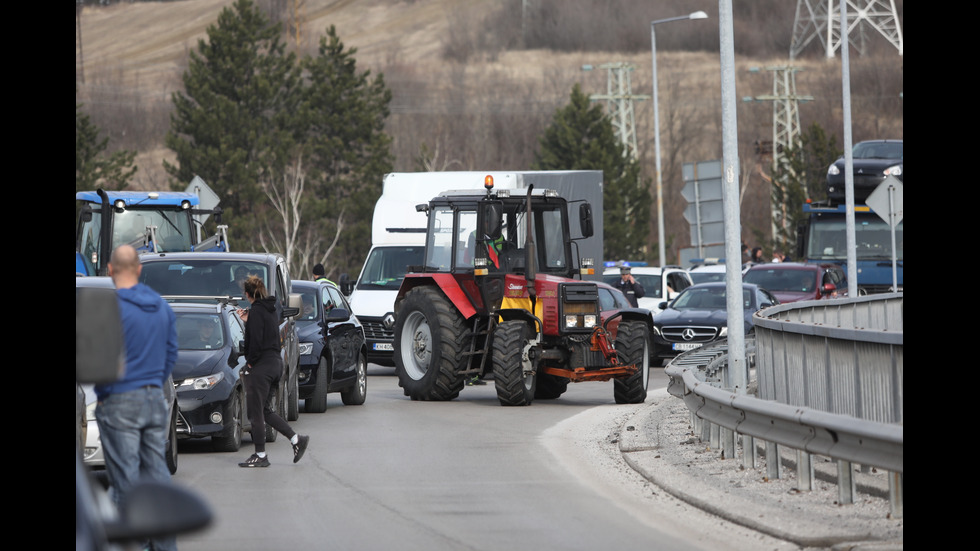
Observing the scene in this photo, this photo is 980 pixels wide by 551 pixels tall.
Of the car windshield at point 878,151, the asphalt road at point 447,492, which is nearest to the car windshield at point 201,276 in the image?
Result: the asphalt road at point 447,492

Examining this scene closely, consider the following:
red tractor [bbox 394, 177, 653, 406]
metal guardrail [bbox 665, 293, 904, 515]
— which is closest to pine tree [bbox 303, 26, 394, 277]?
red tractor [bbox 394, 177, 653, 406]

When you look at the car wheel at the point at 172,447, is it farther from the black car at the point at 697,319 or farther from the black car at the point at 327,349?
the black car at the point at 697,319

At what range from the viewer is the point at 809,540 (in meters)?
8.47

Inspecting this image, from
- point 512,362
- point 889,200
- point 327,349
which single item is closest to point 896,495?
point 512,362

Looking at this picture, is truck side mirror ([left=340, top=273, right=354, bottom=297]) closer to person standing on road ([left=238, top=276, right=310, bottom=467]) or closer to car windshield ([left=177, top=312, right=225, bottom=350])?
car windshield ([left=177, top=312, right=225, bottom=350])

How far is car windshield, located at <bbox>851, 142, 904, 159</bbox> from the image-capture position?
37.2 metres

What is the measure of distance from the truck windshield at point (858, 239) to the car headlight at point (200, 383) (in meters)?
25.2

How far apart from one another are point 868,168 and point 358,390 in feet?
67.8

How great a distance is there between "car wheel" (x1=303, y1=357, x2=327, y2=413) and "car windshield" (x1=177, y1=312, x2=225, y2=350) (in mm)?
3444

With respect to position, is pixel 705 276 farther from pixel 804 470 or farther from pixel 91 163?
pixel 91 163

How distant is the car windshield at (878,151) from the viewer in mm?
37188
